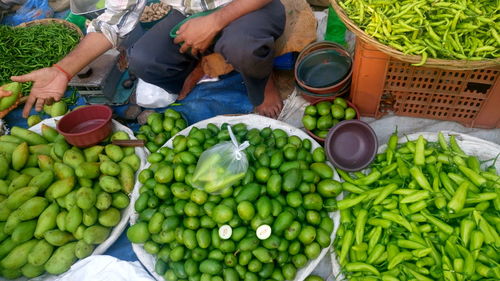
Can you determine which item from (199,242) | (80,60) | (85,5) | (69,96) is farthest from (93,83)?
(199,242)

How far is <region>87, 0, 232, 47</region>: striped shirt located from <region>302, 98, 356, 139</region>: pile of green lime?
1.13 meters

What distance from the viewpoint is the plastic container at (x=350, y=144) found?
2.44 meters

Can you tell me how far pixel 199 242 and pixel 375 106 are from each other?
165cm

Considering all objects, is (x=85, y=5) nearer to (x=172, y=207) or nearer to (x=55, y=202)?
(x=55, y=202)

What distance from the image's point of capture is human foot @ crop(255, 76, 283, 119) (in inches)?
123

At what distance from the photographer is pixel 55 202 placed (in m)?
2.42

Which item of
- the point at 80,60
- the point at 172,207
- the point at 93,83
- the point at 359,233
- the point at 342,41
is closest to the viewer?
the point at 359,233

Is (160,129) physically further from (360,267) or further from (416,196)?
(416,196)

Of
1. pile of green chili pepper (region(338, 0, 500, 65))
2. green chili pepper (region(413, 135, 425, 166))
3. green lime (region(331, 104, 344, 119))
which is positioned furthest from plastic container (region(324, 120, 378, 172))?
pile of green chili pepper (region(338, 0, 500, 65))

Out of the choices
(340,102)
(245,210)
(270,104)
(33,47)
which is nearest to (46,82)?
(33,47)

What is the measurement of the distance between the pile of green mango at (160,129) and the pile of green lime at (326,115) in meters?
1.02

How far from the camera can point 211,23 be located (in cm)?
263

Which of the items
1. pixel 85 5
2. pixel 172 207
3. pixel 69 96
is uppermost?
pixel 85 5

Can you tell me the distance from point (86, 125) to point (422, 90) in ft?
8.27
